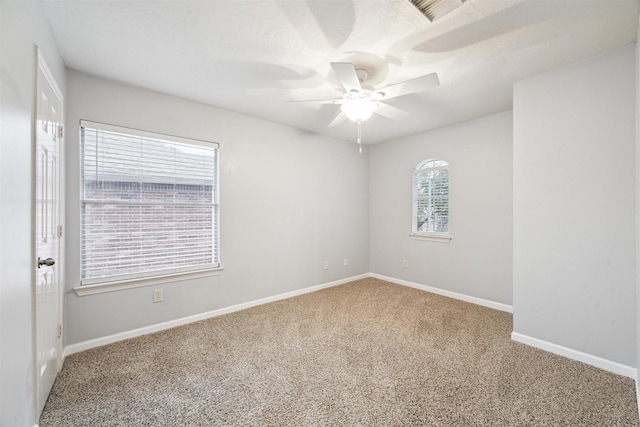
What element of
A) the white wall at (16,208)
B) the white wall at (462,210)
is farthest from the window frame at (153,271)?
the white wall at (462,210)

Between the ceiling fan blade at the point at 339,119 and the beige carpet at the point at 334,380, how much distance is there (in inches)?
94.9

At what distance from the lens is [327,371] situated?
2.11m

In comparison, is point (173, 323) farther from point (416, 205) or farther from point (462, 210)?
point (462, 210)

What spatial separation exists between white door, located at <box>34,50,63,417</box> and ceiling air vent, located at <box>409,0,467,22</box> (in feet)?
7.09

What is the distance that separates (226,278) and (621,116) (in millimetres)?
3853

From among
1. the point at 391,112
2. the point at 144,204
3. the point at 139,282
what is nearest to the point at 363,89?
the point at 391,112

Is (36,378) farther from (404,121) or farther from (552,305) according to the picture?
(404,121)

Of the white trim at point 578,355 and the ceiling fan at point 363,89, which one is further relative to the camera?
the white trim at point 578,355

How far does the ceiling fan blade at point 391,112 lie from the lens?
319cm

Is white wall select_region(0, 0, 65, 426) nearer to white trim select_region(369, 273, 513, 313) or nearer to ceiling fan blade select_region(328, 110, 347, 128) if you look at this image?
ceiling fan blade select_region(328, 110, 347, 128)

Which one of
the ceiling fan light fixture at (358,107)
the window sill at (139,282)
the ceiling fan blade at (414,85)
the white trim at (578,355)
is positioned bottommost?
the white trim at (578,355)

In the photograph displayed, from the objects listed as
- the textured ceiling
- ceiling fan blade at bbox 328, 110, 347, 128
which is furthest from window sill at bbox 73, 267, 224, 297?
ceiling fan blade at bbox 328, 110, 347, 128

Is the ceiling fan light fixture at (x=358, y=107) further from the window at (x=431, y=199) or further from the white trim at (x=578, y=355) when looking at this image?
the white trim at (x=578, y=355)

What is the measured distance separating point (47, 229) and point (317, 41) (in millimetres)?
2150
